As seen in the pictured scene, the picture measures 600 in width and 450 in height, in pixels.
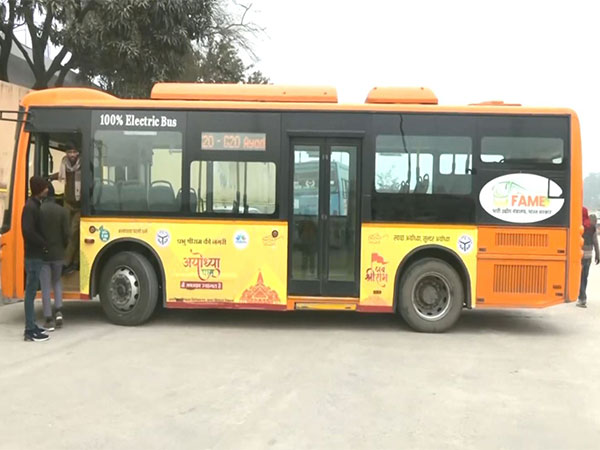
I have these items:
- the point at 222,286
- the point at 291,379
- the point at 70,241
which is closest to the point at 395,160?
the point at 222,286

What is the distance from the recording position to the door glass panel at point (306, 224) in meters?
7.41

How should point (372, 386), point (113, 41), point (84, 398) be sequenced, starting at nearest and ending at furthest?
point (84, 398) → point (372, 386) → point (113, 41)

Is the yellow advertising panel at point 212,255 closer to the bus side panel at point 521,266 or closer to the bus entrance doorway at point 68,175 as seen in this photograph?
the bus entrance doorway at point 68,175

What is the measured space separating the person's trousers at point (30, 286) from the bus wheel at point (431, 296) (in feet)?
15.2

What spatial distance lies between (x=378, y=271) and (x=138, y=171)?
11.5 feet

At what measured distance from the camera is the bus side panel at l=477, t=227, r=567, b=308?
23.7 feet

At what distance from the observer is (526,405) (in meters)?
4.79

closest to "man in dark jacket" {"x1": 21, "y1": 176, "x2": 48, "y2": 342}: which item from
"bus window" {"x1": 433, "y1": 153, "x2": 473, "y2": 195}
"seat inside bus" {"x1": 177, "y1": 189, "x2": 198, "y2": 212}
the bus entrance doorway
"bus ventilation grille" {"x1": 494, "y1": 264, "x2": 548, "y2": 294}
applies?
the bus entrance doorway

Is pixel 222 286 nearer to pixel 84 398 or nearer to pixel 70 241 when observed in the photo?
pixel 70 241

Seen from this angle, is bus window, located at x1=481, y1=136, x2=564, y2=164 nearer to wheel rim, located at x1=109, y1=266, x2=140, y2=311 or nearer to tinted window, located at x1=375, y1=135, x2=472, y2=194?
tinted window, located at x1=375, y1=135, x2=472, y2=194

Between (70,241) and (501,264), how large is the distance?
585cm

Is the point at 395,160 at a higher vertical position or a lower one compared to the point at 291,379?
higher

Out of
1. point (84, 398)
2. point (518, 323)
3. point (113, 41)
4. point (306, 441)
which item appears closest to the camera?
point (306, 441)

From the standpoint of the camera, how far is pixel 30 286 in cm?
673
